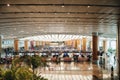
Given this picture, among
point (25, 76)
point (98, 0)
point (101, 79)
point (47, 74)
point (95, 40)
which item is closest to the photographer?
point (25, 76)

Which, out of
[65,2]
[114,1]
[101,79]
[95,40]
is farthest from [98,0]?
[95,40]

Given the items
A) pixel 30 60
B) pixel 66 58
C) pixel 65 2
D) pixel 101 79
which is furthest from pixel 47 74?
pixel 66 58

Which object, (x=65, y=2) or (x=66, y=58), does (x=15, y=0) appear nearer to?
(x=65, y=2)

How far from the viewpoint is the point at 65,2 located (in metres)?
12.1

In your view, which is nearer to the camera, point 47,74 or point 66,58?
A: point 47,74

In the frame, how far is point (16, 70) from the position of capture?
22.0 feet

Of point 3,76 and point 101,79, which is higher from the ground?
point 3,76

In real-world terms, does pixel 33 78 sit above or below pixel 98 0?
below

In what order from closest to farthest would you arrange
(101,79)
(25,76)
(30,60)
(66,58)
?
1. (25,76)
2. (30,60)
3. (101,79)
4. (66,58)

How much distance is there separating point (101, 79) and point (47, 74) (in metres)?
4.52

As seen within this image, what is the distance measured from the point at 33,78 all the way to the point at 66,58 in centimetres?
2468

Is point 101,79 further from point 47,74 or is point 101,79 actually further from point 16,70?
point 16,70

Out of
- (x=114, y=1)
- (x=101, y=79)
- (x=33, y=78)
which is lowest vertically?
(x=101, y=79)

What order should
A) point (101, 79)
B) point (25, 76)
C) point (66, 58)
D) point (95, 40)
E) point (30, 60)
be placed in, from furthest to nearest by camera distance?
1. point (95, 40)
2. point (66, 58)
3. point (101, 79)
4. point (30, 60)
5. point (25, 76)
